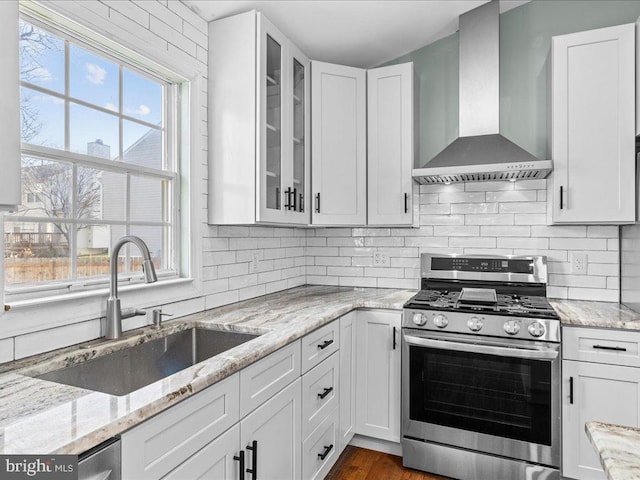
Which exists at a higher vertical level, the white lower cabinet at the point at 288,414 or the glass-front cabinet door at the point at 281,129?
the glass-front cabinet door at the point at 281,129

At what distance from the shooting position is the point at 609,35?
7.73 feet

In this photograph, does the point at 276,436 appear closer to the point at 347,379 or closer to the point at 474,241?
the point at 347,379

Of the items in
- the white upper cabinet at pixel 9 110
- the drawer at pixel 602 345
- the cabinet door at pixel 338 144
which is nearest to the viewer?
the white upper cabinet at pixel 9 110

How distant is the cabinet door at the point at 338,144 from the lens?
9.23 feet

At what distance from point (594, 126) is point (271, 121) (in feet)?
6.02

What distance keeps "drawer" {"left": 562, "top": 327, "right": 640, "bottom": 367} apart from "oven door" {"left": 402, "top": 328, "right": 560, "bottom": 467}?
0.35 feet

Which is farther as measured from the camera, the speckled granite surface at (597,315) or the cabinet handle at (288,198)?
the cabinet handle at (288,198)

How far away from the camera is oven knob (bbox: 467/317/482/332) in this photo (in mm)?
2225

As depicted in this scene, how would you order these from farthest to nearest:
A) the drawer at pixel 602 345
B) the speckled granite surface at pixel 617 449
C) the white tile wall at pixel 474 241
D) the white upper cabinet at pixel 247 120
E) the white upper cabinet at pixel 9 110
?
1. the white tile wall at pixel 474 241
2. the white upper cabinet at pixel 247 120
3. the drawer at pixel 602 345
4. the white upper cabinet at pixel 9 110
5. the speckled granite surface at pixel 617 449

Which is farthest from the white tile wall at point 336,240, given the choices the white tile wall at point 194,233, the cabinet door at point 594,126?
the cabinet door at point 594,126

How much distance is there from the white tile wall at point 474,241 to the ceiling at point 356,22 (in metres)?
1.07

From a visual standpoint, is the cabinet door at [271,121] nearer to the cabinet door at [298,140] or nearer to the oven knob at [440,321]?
the cabinet door at [298,140]

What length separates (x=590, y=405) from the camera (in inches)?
84.0

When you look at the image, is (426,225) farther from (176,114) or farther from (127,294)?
(127,294)
